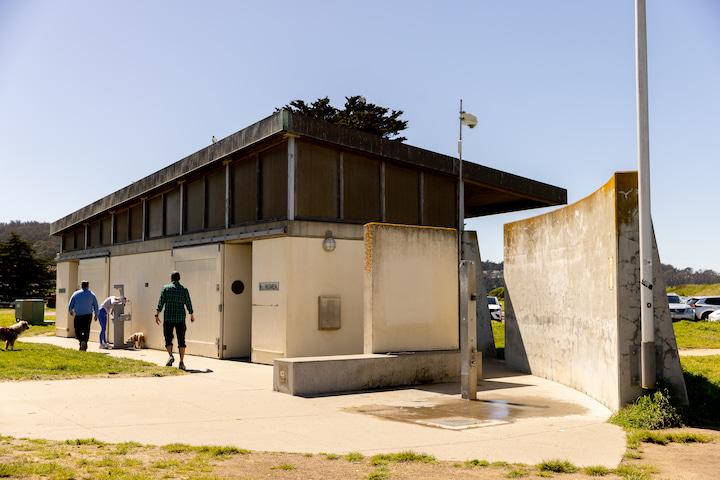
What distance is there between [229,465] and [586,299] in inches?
261

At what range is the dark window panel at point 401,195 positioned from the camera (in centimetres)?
1600

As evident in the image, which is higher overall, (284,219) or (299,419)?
(284,219)

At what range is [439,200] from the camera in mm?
16953

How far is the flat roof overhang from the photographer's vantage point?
1442 centimetres

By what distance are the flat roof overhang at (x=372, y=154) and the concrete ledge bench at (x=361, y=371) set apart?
5.06 metres

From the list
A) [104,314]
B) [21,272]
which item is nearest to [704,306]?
[104,314]

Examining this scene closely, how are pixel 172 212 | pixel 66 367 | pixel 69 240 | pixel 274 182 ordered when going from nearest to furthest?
pixel 66 367 < pixel 274 182 < pixel 172 212 < pixel 69 240

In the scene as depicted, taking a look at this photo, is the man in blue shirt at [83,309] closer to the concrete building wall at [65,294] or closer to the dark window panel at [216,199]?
the dark window panel at [216,199]

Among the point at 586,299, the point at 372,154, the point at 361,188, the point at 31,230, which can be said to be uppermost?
the point at 31,230

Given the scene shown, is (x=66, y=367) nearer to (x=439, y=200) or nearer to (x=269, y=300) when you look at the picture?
(x=269, y=300)

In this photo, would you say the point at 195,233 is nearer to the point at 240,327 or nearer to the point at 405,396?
the point at 240,327

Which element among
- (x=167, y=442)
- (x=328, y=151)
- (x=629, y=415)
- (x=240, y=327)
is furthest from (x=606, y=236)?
(x=240, y=327)

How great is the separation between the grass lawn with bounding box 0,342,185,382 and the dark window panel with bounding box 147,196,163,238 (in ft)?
16.1

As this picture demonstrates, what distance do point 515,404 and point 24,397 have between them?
260 inches
